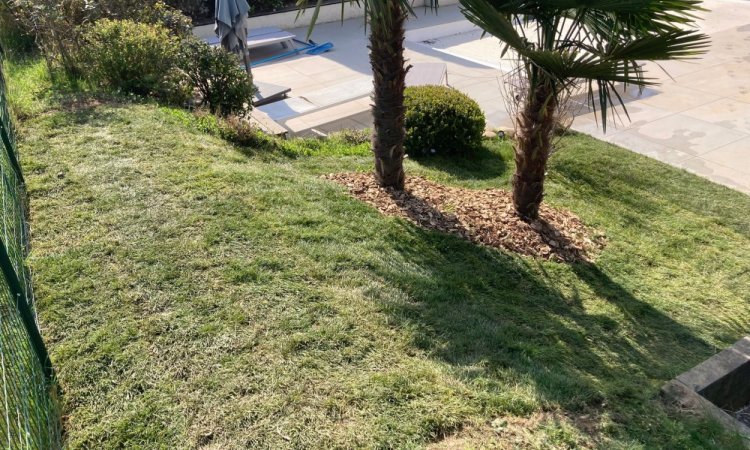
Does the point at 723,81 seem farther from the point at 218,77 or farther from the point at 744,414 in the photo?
the point at 744,414

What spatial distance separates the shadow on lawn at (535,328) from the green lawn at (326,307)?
21 mm

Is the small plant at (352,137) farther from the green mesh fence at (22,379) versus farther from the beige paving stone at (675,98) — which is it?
the green mesh fence at (22,379)

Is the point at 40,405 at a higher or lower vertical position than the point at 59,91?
lower

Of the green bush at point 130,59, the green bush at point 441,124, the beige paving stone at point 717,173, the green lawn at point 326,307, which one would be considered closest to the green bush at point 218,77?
the green bush at point 130,59

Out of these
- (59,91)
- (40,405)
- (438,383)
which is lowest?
(438,383)

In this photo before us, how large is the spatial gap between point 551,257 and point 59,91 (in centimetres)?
702

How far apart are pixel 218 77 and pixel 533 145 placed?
5.05 metres

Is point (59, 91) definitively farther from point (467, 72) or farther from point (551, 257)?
point (467, 72)

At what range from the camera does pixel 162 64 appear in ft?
29.1

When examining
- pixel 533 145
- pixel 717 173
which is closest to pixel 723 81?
pixel 717 173

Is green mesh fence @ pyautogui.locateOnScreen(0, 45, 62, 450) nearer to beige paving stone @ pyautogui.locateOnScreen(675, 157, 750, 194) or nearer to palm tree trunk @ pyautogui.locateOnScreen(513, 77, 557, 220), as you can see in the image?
palm tree trunk @ pyautogui.locateOnScreen(513, 77, 557, 220)

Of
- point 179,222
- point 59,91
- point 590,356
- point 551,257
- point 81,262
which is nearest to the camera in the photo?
point 590,356

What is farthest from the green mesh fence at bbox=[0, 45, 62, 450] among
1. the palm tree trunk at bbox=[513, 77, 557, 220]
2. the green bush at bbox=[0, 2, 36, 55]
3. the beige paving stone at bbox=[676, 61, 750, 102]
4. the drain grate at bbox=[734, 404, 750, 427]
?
the beige paving stone at bbox=[676, 61, 750, 102]

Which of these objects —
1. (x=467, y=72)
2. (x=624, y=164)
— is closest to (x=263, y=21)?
(x=467, y=72)
